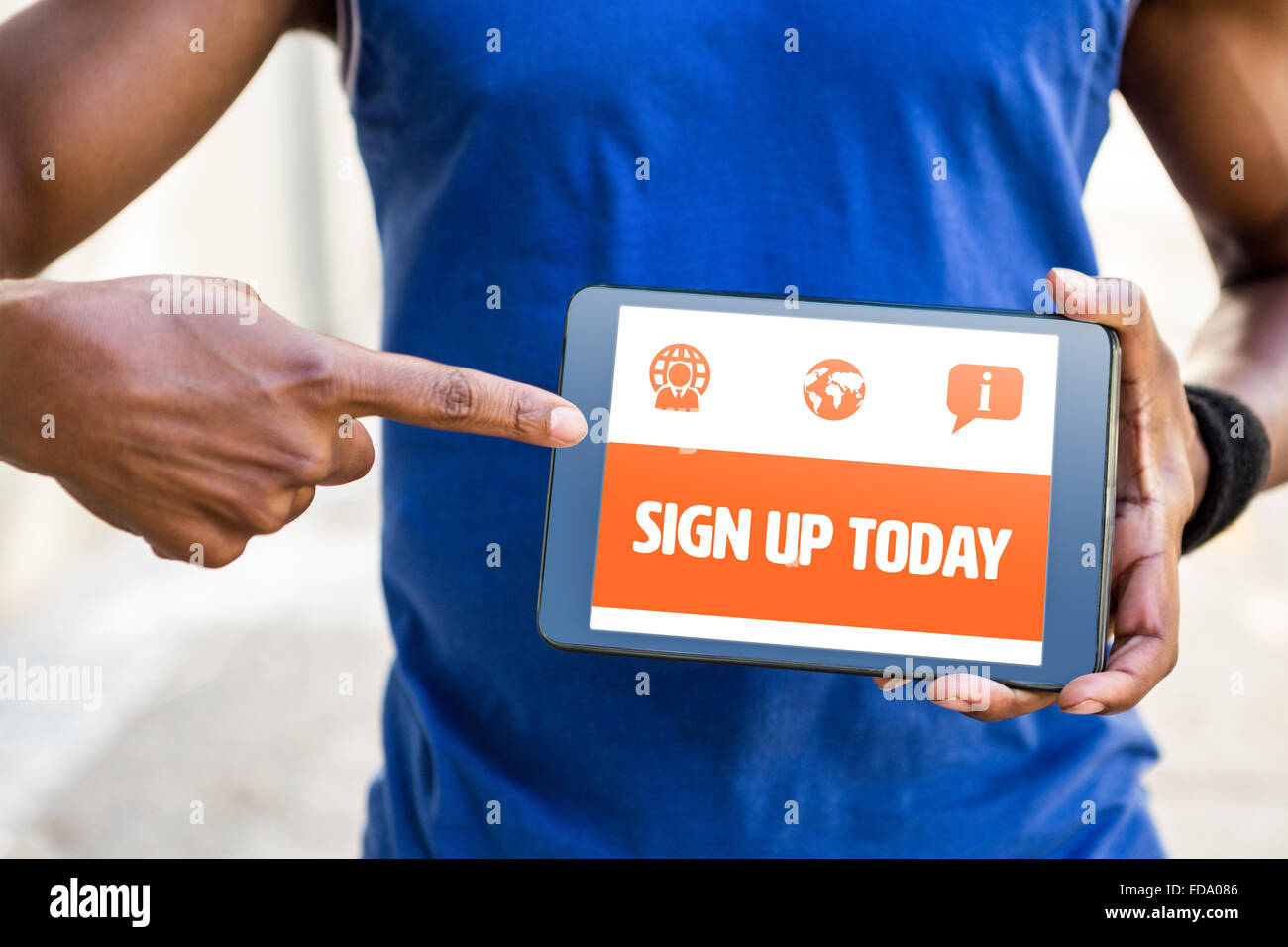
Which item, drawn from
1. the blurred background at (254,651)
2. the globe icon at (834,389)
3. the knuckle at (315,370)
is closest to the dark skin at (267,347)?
the knuckle at (315,370)

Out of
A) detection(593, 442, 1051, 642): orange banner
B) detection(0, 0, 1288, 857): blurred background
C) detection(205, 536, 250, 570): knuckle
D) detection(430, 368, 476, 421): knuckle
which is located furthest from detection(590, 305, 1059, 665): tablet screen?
detection(0, 0, 1288, 857): blurred background

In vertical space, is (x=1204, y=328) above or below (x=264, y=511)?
above

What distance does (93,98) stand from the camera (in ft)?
2.09

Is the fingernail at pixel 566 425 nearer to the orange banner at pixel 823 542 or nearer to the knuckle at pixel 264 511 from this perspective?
the orange banner at pixel 823 542

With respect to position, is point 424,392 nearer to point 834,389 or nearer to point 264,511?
point 264,511

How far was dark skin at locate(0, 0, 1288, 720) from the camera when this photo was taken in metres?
0.51

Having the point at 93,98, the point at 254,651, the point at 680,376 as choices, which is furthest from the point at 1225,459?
the point at 254,651

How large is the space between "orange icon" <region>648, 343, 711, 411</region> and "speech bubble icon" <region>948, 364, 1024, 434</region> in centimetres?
15

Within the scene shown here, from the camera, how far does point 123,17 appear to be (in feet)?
2.14

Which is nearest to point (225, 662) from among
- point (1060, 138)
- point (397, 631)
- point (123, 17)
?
point (397, 631)

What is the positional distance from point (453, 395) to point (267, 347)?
10cm

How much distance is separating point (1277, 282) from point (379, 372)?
2.35 feet

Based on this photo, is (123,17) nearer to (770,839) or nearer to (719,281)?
(719,281)

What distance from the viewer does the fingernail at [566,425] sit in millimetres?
543
